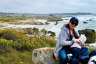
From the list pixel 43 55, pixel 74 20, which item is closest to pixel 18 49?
pixel 43 55

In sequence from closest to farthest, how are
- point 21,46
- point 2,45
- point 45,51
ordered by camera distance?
point 45,51 → point 2,45 → point 21,46

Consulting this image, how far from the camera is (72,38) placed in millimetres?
9297

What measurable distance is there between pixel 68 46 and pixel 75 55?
265mm

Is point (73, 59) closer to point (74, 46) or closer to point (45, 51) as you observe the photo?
point (74, 46)

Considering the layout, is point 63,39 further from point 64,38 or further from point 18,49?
point 18,49

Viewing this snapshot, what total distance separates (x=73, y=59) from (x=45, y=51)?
1.48m

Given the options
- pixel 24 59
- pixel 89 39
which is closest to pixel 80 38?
pixel 24 59

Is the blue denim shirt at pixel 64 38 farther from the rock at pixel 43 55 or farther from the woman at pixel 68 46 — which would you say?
the rock at pixel 43 55

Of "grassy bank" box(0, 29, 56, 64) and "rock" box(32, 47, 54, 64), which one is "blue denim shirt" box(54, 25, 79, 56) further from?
"grassy bank" box(0, 29, 56, 64)

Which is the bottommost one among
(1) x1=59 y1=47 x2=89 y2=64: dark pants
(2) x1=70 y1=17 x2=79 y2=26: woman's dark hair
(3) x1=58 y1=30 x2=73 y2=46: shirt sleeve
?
(1) x1=59 y1=47 x2=89 y2=64: dark pants

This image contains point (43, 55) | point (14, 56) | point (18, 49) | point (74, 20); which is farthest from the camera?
point (18, 49)

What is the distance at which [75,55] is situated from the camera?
9.19 meters

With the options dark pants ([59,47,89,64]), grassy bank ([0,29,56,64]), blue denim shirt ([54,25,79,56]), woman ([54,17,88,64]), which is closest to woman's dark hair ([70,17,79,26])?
woman ([54,17,88,64])

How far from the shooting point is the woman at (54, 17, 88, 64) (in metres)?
9.13
